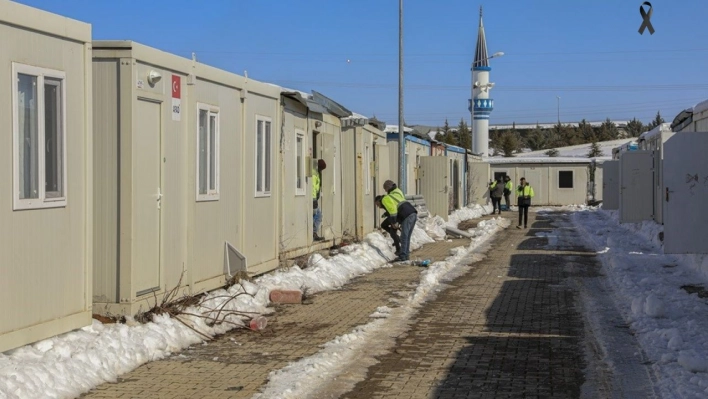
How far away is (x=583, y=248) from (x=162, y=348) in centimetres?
1556

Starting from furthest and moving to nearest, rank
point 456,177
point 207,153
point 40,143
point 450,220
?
point 456,177 → point 450,220 → point 207,153 → point 40,143

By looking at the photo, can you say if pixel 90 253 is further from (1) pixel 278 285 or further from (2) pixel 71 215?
(1) pixel 278 285

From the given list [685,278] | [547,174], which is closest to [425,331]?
[685,278]

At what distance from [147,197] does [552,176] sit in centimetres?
4404

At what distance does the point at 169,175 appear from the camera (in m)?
10.8

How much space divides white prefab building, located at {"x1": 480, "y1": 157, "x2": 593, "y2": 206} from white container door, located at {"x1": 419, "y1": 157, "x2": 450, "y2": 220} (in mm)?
20104

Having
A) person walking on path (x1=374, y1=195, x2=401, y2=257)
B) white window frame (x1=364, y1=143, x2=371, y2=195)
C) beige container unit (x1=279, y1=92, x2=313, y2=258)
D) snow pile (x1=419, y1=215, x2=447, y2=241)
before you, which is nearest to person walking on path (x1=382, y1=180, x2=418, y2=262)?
person walking on path (x1=374, y1=195, x2=401, y2=257)

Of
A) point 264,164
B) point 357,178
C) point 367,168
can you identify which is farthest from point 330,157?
point 264,164

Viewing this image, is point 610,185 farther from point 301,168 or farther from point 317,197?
point 301,168

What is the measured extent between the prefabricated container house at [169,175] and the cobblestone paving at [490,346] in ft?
9.17

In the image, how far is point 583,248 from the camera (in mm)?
22797

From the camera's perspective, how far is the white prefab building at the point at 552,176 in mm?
51844

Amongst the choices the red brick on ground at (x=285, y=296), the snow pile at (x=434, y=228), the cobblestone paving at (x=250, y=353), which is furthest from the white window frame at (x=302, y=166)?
the snow pile at (x=434, y=228)

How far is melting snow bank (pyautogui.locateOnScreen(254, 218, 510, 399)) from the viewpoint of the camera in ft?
25.1
